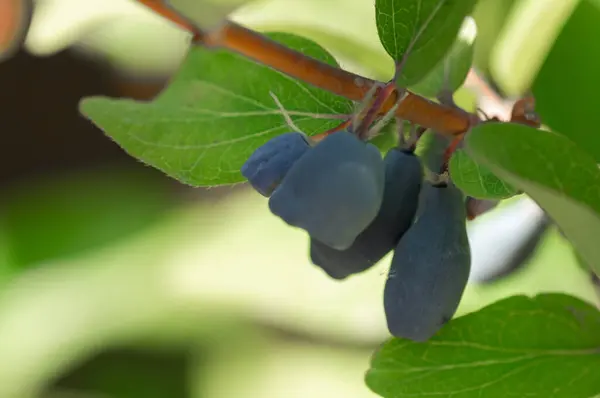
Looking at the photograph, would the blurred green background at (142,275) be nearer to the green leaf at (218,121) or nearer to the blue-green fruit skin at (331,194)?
the green leaf at (218,121)

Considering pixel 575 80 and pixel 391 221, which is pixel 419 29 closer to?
pixel 391 221

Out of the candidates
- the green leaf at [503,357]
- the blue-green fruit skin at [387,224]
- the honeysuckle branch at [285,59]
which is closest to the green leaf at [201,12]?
the honeysuckle branch at [285,59]

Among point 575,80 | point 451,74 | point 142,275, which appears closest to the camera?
point 451,74

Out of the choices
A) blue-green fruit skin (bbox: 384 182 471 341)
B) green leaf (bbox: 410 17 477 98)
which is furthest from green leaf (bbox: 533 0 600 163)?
blue-green fruit skin (bbox: 384 182 471 341)

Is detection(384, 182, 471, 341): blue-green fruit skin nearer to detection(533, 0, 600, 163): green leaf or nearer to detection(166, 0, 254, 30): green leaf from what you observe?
detection(166, 0, 254, 30): green leaf

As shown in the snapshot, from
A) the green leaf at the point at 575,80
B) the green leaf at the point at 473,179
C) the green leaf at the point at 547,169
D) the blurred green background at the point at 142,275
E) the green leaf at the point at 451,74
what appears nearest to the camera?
the green leaf at the point at 547,169

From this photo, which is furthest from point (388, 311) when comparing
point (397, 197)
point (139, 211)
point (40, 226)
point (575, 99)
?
point (40, 226)

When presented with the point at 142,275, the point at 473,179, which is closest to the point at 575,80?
the point at 473,179
